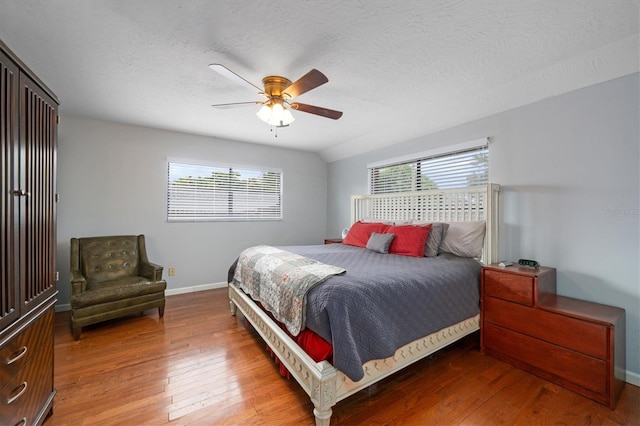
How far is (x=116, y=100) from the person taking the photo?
284cm

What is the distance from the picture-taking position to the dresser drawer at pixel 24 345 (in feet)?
3.76

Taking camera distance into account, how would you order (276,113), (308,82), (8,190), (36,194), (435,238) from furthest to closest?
(435,238) < (276,113) < (308,82) < (36,194) < (8,190)

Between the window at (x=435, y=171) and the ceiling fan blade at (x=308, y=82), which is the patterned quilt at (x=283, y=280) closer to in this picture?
the ceiling fan blade at (x=308, y=82)

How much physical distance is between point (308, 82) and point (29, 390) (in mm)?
2398

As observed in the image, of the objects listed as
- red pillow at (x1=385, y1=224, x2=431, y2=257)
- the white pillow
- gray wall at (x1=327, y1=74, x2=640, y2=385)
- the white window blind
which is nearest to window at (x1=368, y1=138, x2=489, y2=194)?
the white window blind

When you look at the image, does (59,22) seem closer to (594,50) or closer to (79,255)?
(79,255)

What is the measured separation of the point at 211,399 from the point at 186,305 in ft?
6.69

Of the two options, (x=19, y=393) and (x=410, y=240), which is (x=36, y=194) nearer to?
(x=19, y=393)

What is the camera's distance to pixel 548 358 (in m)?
1.94

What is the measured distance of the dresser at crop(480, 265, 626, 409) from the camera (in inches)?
67.5

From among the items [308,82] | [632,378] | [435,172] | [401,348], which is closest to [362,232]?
[435,172]

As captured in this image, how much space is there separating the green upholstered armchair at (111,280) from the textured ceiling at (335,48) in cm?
168

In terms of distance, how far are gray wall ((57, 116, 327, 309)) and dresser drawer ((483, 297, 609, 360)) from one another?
3.54 meters

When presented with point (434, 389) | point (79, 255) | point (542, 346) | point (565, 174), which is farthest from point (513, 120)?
point (79, 255)
